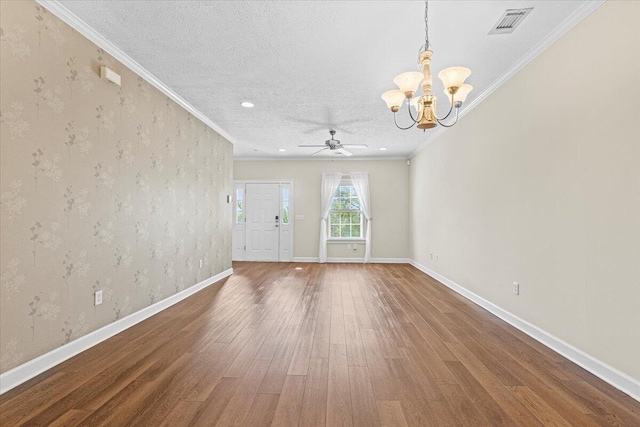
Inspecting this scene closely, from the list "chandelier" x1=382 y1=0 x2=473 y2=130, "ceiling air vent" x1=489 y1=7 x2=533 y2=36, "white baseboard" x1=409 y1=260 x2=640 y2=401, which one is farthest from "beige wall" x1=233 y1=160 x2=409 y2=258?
"chandelier" x1=382 y1=0 x2=473 y2=130

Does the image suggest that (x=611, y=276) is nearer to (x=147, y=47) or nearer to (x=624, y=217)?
(x=624, y=217)

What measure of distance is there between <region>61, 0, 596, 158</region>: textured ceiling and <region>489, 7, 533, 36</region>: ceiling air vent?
0.06 m

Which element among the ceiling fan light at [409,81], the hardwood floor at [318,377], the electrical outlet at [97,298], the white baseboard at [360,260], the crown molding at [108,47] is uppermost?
the crown molding at [108,47]

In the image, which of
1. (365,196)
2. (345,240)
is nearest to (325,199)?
(365,196)

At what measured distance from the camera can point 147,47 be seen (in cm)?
294

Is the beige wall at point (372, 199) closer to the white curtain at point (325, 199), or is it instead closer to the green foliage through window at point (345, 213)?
the white curtain at point (325, 199)

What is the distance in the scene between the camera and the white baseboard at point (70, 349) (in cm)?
201

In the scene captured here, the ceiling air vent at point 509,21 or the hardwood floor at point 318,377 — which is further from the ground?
the ceiling air vent at point 509,21

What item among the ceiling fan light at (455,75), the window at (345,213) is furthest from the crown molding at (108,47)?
the window at (345,213)

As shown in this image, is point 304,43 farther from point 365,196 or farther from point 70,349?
point 365,196

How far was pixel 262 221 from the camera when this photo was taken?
27.0 ft

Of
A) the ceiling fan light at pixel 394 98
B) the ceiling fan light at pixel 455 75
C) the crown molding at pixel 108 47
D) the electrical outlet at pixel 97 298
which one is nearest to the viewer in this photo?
the ceiling fan light at pixel 455 75

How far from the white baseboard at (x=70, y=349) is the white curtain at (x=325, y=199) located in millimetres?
4464

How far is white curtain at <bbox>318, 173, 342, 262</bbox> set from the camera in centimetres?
802
